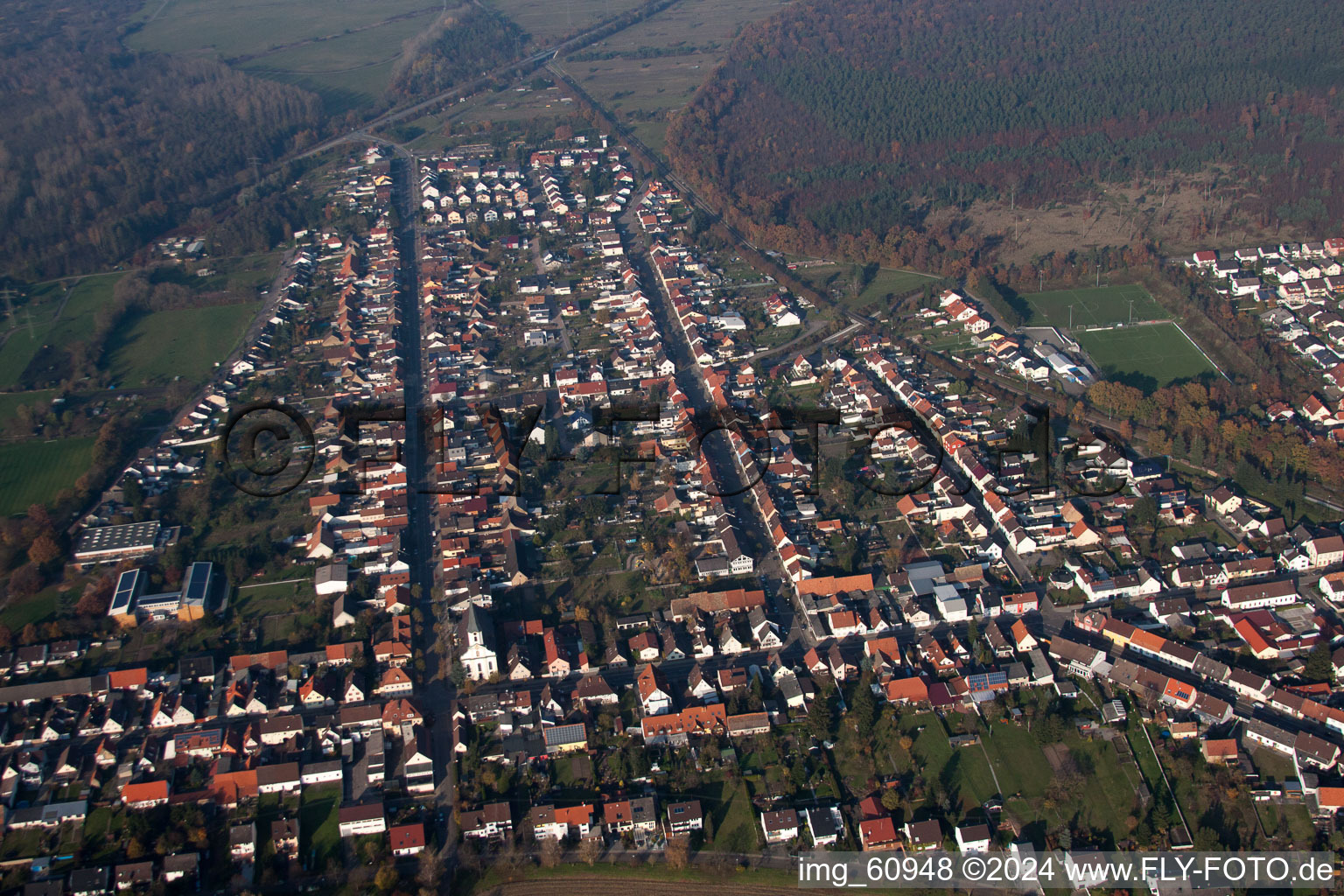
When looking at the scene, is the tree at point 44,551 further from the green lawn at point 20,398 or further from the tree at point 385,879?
the tree at point 385,879

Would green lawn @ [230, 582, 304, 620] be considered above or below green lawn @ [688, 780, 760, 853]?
above

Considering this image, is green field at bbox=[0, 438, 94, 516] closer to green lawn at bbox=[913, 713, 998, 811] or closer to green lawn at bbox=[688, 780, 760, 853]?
green lawn at bbox=[688, 780, 760, 853]

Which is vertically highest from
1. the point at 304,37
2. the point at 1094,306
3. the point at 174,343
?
the point at 304,37

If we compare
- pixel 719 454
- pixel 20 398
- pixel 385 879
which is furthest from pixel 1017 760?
pixel 20 398

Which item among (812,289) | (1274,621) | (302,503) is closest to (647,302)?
(812,289)

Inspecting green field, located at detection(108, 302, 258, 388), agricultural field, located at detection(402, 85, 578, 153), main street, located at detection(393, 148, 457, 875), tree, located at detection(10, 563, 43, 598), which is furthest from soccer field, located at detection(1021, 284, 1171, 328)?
agricultural field, located at detection(402, 85, 578, 153)

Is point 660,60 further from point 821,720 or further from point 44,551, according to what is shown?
point 821,720
